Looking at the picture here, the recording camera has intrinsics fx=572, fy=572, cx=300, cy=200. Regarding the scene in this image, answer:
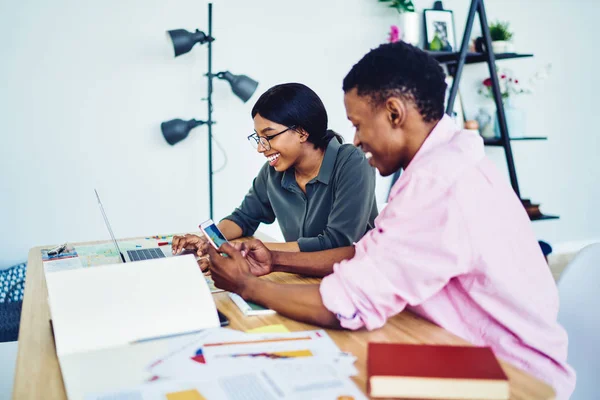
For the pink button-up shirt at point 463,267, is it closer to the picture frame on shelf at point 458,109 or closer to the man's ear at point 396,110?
the man's ear at point 396,110

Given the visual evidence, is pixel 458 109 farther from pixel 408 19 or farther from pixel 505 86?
pixel 408 19

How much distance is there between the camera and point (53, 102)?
280 centimetres

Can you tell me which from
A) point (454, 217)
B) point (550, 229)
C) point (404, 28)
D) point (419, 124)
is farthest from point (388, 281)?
point (550, 229)

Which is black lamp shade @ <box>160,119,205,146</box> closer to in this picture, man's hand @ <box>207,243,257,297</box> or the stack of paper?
man's hand @ <box>207,243,257,297</box>

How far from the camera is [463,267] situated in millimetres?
968

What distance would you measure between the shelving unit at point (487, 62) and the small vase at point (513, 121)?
0.06 meters

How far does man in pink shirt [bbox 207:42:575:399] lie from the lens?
973 mm

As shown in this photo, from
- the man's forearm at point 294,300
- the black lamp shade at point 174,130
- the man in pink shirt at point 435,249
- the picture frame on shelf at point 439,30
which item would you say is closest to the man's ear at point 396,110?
the man in pink shirt at point 435,249

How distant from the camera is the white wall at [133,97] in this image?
9.06 ft

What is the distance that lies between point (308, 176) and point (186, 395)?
1.15 m

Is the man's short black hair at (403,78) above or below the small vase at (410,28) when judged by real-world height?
below

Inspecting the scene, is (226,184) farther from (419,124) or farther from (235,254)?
(419,124)

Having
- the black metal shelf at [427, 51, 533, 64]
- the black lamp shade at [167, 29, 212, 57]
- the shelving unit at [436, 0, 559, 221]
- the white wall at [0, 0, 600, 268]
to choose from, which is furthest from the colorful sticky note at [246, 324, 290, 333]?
the black metal shelf at [427, 51, 533, 64]

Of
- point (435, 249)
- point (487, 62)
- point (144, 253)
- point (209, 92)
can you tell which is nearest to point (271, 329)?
point (435, 249)
